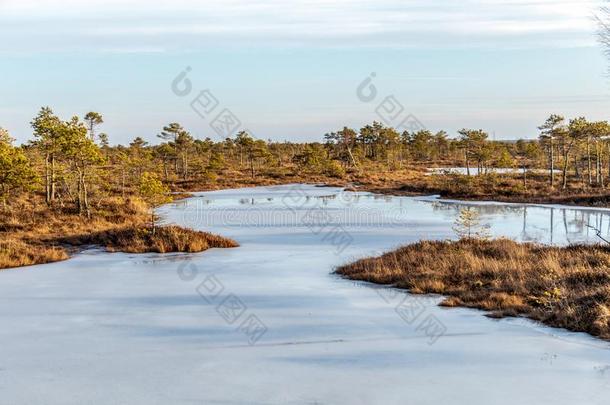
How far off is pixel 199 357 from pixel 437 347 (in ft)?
10.8

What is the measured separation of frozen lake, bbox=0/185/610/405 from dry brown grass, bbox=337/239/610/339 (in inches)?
22.1

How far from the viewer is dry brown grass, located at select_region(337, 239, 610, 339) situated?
385 inches

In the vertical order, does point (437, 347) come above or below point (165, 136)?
below

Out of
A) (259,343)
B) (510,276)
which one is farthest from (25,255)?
(510,276)

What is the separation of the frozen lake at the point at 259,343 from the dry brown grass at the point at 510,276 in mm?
562

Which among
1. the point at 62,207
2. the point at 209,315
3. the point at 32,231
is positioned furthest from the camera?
the point at 62,207

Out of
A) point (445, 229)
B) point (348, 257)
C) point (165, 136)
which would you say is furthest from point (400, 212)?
point (165, 136)

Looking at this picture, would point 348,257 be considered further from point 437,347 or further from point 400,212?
point 400,212

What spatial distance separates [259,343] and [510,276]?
626 cm

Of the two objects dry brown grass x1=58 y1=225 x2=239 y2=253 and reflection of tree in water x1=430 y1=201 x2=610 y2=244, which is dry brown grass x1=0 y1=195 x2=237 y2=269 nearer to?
dry brown grass x1=58 y1=225 x2=239 y2=253

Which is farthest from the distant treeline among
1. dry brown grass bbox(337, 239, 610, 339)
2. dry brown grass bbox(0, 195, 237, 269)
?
dry brown grass bbox(337, 239, 610, 339)

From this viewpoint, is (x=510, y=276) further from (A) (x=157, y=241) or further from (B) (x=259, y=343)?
(A) (x=157, y=241)

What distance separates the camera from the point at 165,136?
250 feet

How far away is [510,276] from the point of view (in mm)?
12422
